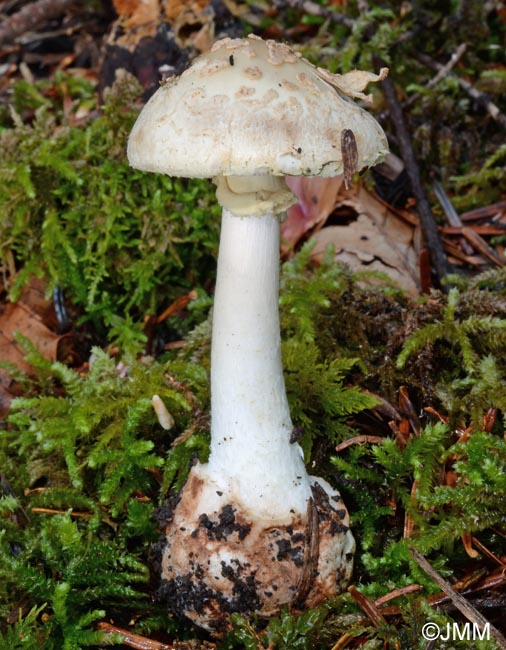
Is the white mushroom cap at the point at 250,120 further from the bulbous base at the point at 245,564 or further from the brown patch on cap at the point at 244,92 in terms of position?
the bulbous base at the point at 245,564

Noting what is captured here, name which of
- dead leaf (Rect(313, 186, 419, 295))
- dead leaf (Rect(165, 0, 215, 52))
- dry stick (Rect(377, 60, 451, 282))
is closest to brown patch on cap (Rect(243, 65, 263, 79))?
dead leaf (Rect(313, 186, 419, 295))

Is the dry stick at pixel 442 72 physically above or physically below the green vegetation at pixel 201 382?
above

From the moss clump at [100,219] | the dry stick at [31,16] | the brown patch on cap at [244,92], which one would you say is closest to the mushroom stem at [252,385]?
the brown patch on cap at [244,92]

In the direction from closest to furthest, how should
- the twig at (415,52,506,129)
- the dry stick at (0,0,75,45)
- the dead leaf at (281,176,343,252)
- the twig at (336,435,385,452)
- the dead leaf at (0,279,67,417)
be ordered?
1. the twig at (336,435,385,452)
2. the dead leaf at (0,279,67,417)
3. the dead leaf at (281,176,343,252)
4. the twig at (415,52,506,129)
5. the dry stick at (0,0,75,45)

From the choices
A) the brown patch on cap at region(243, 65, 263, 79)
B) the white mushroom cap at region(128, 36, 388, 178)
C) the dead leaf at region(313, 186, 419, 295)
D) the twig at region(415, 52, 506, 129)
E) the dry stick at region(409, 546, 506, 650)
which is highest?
the brown patch on cap at region(243, 65, 263, 79)

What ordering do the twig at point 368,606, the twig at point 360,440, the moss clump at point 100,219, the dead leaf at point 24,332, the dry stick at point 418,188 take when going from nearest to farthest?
the twig at point 368,606 < the twig at point 360,440 < the dead leaf at point 24,332 < the moss clump at point 100,219 < the dry stick at point 418,188

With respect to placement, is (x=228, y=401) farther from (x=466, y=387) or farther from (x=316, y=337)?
(x=466, y=387)

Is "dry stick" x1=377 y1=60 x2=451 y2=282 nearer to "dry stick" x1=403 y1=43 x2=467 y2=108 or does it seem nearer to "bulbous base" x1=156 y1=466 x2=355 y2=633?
"dry stick" x1=403 y1=43 x2=467 y2=108
